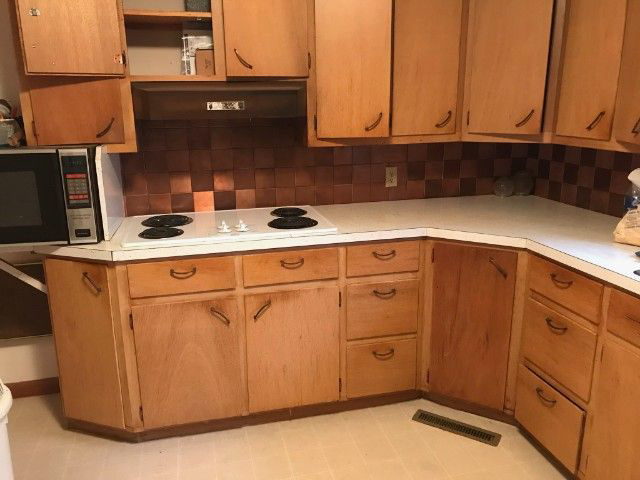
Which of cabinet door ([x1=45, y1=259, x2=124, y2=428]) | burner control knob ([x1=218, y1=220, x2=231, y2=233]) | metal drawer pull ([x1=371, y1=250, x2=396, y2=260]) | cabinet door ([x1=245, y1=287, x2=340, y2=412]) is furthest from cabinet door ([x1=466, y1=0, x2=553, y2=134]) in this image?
cabinet door ([x1=45, y1=259, x2=124, y2=428])

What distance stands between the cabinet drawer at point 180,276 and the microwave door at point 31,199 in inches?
12.6

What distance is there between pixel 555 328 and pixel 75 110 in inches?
79.7

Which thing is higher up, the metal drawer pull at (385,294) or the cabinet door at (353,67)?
the cabinet door at (353,67)

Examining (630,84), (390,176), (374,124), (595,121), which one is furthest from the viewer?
(390,176)

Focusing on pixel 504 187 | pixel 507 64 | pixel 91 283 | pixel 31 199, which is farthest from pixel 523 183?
pixel 31 199

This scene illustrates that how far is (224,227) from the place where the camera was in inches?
86.1

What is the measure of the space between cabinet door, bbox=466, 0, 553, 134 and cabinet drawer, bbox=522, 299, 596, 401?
81 cm

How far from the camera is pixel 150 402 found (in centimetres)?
218

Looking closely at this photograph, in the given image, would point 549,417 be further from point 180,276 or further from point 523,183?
point 180,276

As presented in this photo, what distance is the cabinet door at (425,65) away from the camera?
2.32 meters

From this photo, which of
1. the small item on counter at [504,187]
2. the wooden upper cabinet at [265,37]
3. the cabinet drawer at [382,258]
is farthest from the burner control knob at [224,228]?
the small item on counter at [504,187]

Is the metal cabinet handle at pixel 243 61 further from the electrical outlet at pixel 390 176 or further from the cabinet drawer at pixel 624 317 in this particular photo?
the cabinet drawer at pixel 624 317

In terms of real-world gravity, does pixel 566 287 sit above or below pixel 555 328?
above

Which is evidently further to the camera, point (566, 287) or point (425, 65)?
point (425, 65)
